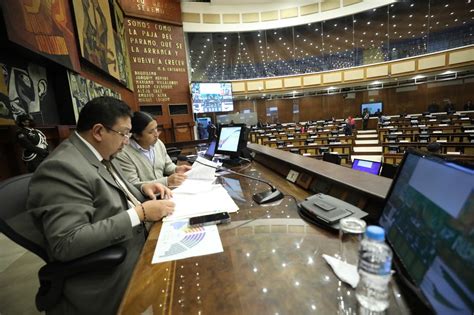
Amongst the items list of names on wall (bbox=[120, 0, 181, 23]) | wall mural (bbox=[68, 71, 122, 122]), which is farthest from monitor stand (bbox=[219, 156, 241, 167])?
list of names on wall (bbox=[120, 0, 181, 23])

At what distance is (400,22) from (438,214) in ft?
52.4

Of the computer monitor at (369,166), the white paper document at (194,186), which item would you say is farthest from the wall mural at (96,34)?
the computer monitor at (369,166)

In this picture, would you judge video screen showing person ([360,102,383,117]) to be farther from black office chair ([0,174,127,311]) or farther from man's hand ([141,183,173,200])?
black office chair ([0,174,127,311])

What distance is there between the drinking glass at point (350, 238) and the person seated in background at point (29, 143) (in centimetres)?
234

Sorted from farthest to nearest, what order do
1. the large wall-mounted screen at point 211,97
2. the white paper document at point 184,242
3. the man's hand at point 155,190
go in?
the large wall-mounted screen at point 211,97 → the man's hand at point 155,190 → the white paper document at point 184,242

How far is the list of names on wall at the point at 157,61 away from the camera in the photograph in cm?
654

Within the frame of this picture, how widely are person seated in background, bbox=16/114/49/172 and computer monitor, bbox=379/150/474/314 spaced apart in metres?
2.47

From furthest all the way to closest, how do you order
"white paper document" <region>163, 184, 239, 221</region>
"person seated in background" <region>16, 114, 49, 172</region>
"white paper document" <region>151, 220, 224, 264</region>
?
"person seated in background" <region>16, 114, 49, 172</region> → "white paper document" <region>163, 184, 239, 221</region> → "white paper document" <region>151, 220, 224, 264</region>

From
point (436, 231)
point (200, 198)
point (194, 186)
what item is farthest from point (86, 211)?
point (436, 231)

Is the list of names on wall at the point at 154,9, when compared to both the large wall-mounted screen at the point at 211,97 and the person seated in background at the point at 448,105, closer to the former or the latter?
the large wall-mounted screen at the point at 211,97

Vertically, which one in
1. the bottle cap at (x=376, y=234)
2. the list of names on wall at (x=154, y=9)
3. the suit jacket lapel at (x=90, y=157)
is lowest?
the bottle cap at (x=376, y=234)

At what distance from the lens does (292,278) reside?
2.03ft

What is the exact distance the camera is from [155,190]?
1442mm

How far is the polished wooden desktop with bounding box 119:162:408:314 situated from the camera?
54 cm
